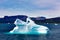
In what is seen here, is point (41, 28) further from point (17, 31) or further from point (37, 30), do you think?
point (17, 31)

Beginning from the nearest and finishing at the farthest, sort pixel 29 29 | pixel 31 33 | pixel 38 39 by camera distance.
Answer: pixel 38 39 → pixel 29 29 → pixel 31 33

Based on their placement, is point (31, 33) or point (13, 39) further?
point (31, 33)

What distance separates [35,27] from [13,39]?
630cm

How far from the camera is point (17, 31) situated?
123 feet

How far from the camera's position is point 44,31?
123 feet

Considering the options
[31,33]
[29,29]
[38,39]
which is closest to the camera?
[38,39]

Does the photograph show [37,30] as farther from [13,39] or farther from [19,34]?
[13,39]

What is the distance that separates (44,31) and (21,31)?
390cm

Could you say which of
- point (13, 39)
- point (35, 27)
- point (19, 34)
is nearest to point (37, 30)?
point (35, 27)

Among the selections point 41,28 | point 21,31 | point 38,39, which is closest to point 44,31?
point 41,28

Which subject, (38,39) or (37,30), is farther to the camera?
(37,30)

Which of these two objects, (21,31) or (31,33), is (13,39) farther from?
(31,33)

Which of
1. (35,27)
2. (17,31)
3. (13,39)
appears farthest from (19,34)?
(13,39)

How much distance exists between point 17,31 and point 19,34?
2.01 ft
